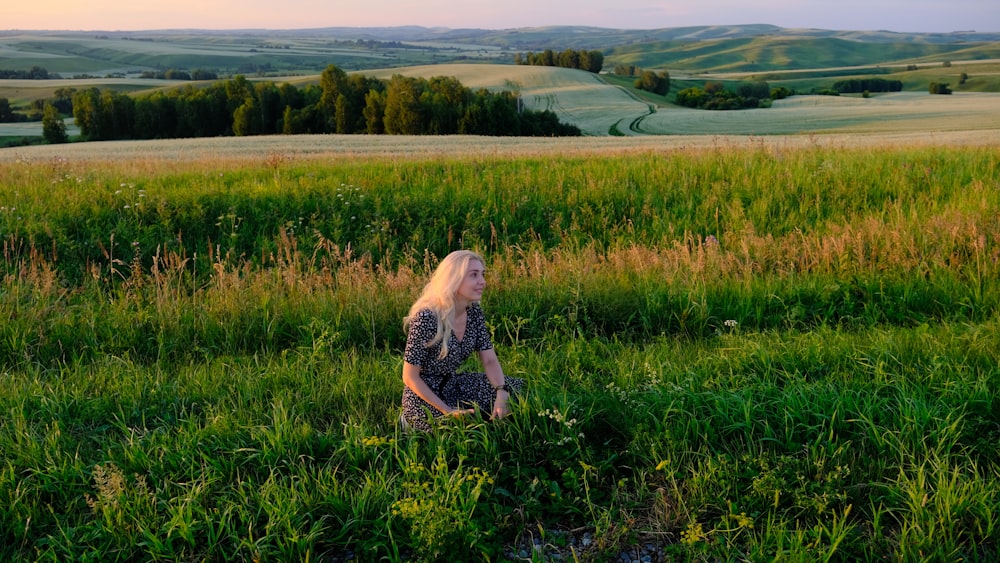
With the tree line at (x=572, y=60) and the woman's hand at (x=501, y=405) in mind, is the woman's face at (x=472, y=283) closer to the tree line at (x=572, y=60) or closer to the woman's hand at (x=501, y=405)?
the woman's hand at (x=501, y=405)

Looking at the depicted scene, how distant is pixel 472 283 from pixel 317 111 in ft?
199

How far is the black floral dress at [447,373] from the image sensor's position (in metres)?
3.82

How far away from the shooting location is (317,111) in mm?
60688

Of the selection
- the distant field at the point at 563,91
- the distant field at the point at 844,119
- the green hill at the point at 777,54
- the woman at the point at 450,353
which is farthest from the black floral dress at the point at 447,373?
the green hill at the point at 777,54

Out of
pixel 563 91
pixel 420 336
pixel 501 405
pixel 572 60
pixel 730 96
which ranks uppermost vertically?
pixel 572 60

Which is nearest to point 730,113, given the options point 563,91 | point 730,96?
point 563,91

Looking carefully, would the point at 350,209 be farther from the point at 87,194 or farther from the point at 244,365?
the point at 244,365

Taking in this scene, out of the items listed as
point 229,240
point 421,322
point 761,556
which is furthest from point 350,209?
point 761,556

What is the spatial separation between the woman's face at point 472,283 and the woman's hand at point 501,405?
1.76 feet

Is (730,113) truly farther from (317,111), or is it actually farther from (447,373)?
(447,373)

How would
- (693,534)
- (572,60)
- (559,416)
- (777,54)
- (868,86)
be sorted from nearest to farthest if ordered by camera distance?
(693,534), (559,416), (868,86), (572,60), (777,54)

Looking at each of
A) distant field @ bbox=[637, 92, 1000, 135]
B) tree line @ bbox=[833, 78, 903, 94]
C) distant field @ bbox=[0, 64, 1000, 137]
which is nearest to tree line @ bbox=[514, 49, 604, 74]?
distant field @ bbox=[0, 64, 1000, 137]

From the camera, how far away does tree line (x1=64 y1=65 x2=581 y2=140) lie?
54.0 meters

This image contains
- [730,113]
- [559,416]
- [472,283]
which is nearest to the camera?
[559,416]
